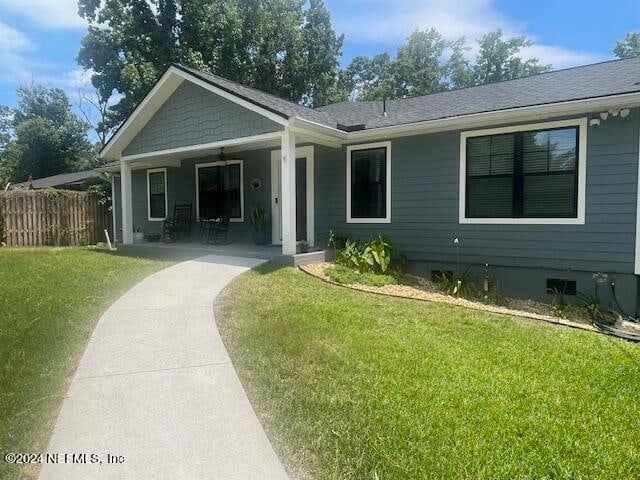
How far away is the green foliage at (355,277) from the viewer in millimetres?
7273

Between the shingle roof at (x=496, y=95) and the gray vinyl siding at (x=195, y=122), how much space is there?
41 cm

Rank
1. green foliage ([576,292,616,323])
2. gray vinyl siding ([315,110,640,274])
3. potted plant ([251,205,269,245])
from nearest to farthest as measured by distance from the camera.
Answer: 1. green foliage ([576,292,616,323])
2. gray vinyl siding ([315,110,640,274])
3. potted plant ([251,205,269,245])

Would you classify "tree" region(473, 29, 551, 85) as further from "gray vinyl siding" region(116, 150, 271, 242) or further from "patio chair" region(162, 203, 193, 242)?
"patio chair" region(162, 203, 193, 242)

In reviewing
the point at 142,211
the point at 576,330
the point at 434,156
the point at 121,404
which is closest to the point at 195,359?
the point at 121,404

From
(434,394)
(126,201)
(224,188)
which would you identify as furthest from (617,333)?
(126,201)

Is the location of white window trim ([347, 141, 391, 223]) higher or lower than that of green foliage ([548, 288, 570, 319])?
higher

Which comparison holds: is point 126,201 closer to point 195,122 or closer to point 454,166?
point 195,122

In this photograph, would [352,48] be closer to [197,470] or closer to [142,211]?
[142,211]

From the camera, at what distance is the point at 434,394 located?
3006 mm

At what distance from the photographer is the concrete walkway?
7.15ft

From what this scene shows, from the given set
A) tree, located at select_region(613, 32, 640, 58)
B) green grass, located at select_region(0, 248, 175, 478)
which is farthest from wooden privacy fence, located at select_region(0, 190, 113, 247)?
tree, located at select_region(613, 32, 640, 58)

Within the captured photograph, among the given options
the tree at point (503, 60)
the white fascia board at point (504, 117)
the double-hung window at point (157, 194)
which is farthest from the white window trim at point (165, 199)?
the tree at point (503, 60)

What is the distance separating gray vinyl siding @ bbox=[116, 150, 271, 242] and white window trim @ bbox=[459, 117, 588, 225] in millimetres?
4885

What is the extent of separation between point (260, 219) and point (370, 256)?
353cm
